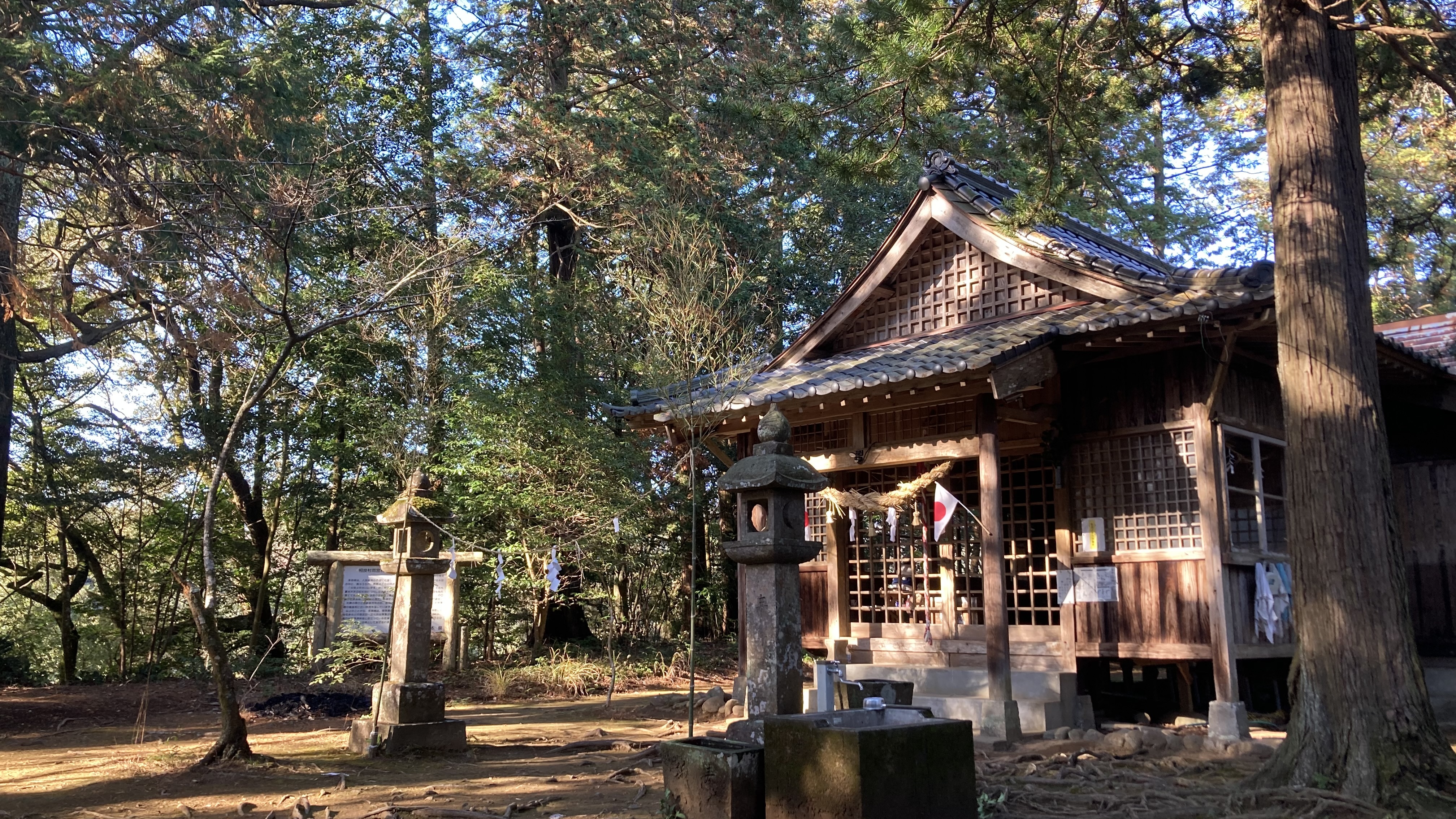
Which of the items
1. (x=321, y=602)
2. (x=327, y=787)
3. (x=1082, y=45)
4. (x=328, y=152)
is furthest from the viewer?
(x=321, y=602)

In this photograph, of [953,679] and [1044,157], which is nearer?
[1044,157]

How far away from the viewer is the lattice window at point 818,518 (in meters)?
12.8

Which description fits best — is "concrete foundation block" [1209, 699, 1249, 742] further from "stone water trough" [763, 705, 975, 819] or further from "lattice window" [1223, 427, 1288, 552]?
"stone water trough" [763, 705, 975, 819]

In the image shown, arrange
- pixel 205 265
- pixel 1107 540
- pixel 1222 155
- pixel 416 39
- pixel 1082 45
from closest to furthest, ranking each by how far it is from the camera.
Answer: pixel 205 265, pixel 1082 45, pixel 1107 540, pixel 416 39, pixel 1222 155

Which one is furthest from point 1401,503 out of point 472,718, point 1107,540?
point 472,718

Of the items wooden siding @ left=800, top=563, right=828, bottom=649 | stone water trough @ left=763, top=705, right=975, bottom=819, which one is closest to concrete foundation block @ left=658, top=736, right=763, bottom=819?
stone water trough @ left=763, top=705, right=975, bottom=819

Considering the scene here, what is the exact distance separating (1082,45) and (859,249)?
10.5 m

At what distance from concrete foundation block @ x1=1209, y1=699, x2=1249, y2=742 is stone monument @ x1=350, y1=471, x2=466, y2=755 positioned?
702 cm

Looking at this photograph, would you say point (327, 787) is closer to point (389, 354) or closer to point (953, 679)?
point (953, 679)

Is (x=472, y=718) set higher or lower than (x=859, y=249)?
lower

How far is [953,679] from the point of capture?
36.4 feet

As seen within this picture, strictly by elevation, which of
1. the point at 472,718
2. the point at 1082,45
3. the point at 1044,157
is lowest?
the point at 472,718

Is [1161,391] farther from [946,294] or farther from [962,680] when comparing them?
[962,680]

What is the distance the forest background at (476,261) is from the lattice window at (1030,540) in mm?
3484
